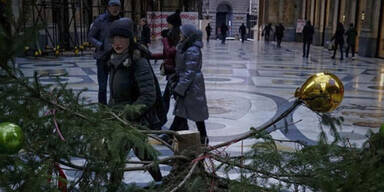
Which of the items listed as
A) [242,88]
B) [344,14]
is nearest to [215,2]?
[344,14]

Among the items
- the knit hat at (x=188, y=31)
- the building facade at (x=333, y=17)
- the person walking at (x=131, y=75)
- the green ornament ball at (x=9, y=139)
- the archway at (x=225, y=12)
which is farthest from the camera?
the archway at (x=225, y=12)

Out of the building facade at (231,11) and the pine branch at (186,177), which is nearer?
the pine branch at (186,177)

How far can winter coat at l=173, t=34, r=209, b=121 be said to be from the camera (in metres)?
4.02

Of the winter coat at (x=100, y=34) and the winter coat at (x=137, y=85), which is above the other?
the winter coat at (x=100, y=34)

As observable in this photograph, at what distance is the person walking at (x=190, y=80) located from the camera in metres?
4.01

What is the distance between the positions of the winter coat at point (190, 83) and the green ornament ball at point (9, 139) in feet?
10.5

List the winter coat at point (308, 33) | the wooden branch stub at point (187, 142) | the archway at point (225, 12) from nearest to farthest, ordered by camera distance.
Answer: the wooden branch stub at point (187, 142)
the winter coat at point (308, 33)
the archway at point (225, 12)

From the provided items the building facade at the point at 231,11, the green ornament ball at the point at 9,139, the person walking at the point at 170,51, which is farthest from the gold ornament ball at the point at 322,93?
the building facade at the point at 231,11

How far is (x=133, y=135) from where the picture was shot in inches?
45.4

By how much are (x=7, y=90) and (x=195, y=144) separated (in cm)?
79

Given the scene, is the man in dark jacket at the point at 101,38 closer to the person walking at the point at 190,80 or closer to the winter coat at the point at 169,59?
the winter coat at the point at 169,59

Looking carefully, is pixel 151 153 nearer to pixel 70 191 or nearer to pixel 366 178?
pixel 70 191

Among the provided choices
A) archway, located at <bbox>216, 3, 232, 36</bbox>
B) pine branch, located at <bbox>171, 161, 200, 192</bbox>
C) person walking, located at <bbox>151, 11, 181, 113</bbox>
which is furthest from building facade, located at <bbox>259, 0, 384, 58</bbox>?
pine branch, located at <bbox>171, 161, 200, 192</bbox>

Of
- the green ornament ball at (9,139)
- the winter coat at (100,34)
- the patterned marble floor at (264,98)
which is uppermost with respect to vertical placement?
the winter coat at (100,34)
